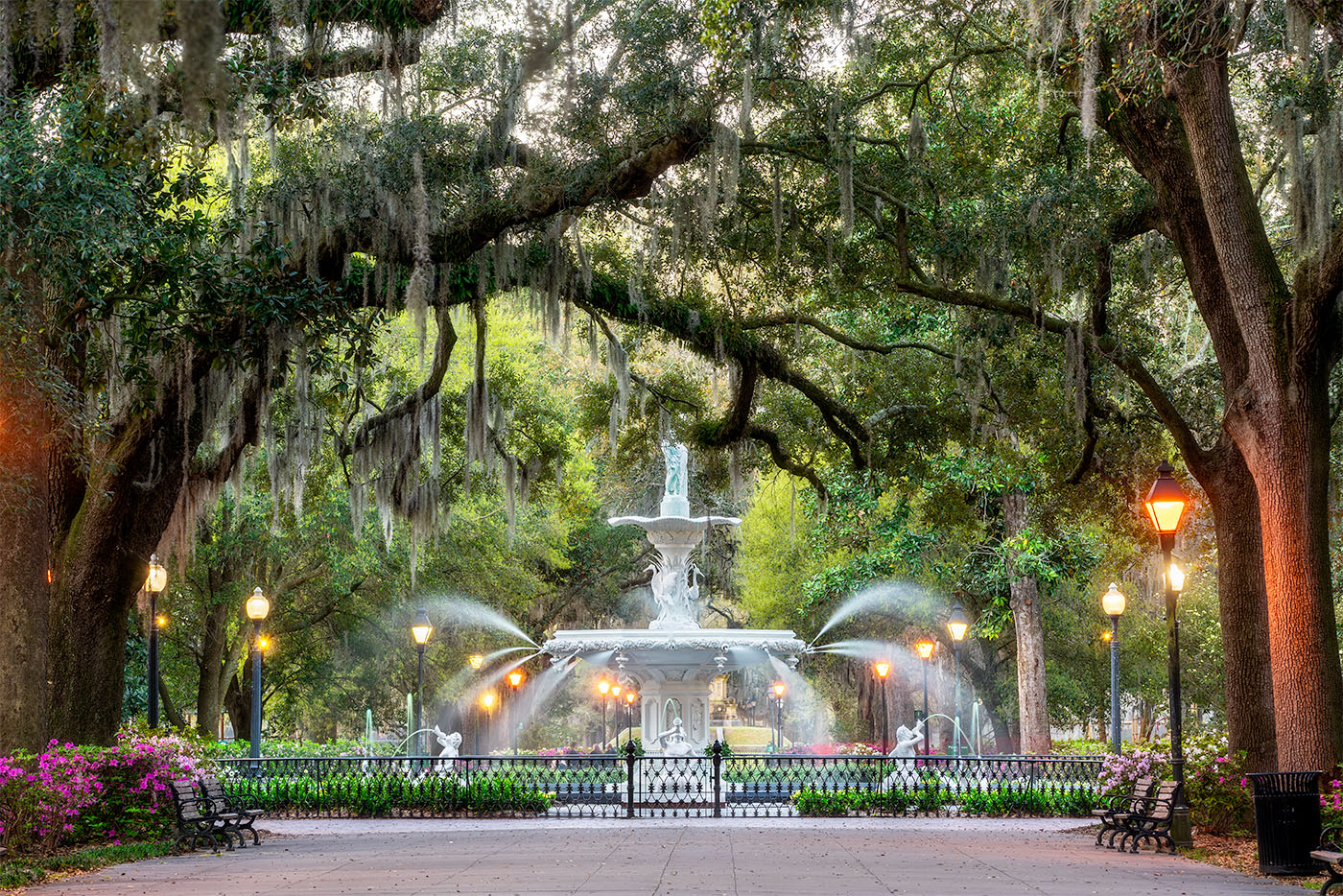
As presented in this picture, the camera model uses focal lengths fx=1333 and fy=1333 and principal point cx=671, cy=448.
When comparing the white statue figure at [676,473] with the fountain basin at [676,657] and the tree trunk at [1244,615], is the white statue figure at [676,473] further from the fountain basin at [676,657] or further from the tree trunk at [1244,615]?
the tree trunk at [1244,615]

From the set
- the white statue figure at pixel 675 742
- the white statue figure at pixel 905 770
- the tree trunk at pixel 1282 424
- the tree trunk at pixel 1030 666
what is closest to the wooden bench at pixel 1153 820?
the tree trunk at pixel 1282 424

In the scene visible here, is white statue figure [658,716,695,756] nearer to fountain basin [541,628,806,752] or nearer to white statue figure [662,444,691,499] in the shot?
fountain basin [541,628,806,752]

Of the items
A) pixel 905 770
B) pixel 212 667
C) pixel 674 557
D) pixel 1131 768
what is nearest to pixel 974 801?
pixel 905 770

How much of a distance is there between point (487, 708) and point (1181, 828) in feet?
98.3

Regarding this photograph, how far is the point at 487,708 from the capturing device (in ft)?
136

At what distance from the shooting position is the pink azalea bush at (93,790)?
12.1m

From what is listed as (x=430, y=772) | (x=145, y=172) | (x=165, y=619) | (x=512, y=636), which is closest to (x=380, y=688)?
(x=512, y=636)

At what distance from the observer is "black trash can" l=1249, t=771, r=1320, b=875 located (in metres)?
11.1

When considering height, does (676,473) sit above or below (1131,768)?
above

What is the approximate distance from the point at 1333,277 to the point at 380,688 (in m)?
34.7

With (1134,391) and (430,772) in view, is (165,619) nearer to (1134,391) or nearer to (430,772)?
Answer: (430,772)

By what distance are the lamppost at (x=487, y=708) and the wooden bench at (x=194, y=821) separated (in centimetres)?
2443

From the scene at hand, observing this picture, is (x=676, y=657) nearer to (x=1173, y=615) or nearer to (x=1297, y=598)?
(x=1173, y=615)

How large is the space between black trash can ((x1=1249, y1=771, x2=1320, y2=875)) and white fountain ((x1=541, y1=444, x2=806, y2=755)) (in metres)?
11.5
